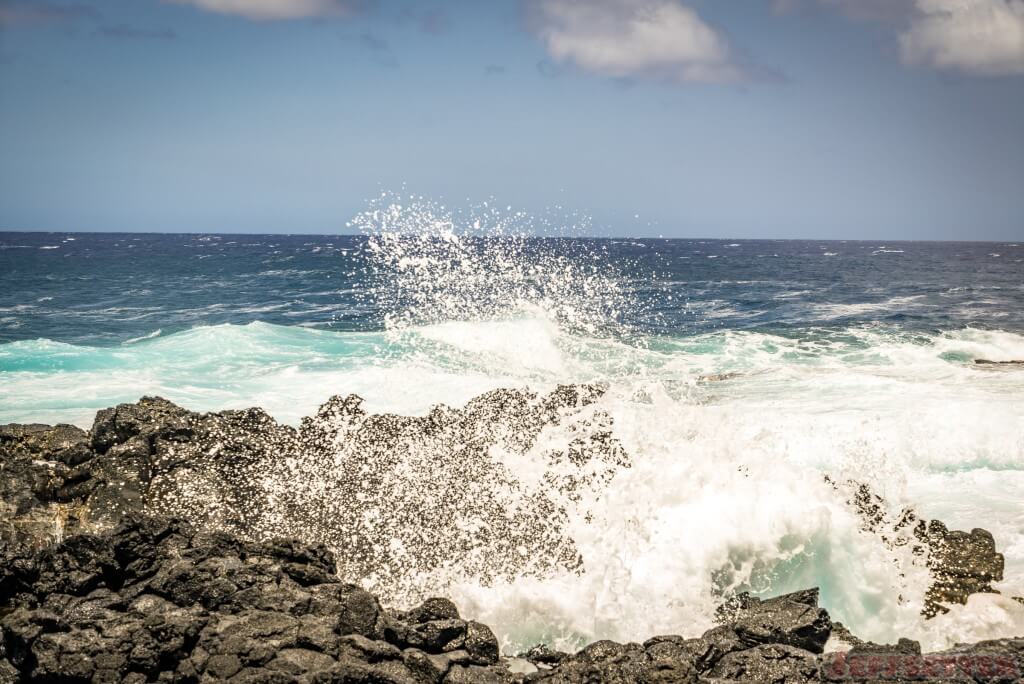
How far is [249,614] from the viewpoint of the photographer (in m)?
5.21

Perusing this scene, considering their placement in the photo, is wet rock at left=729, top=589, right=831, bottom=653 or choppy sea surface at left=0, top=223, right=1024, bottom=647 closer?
wet rock at left=729, top=589, right=831, bottom=653

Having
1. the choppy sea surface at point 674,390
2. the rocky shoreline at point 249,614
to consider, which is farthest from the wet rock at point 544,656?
the choppy sea surface at point 674,390

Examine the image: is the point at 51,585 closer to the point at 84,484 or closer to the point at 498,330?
the point at 84,484

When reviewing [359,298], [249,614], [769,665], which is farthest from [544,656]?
[359,298]

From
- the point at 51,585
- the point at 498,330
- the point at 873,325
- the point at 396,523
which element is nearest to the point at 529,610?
the point at 396,523

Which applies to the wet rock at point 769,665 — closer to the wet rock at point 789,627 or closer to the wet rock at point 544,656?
the wet rock at point 789,627

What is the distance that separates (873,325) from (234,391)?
22.4m

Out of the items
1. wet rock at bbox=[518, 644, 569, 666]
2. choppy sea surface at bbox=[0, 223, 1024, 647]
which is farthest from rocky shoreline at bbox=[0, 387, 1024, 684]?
choppy sea surface at bbox=[0, 223, 1024, 647]

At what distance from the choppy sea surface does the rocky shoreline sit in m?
0.65

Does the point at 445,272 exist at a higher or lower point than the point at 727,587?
higher

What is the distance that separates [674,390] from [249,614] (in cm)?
1210

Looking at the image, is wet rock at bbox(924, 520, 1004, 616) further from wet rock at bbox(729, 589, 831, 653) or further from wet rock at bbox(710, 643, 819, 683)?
wet rock at bbox(710, 643, 819, 683)

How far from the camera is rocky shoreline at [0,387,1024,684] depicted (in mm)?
4910

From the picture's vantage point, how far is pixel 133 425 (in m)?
8.66
